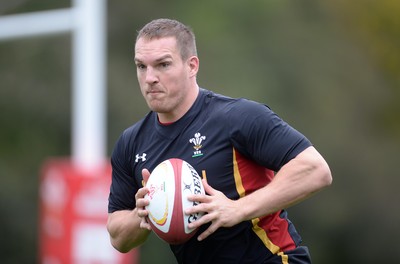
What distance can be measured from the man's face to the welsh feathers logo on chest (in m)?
0.25

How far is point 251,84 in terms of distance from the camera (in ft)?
88.5

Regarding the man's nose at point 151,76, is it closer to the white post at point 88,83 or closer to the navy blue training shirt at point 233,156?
the navy blue training shirt at point 233,156

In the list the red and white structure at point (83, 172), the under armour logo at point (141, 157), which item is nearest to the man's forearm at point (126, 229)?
the under armour logo at point (141, 157)

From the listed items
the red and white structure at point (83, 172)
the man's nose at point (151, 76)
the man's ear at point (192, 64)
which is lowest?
the red and white structure at point (83, 172)

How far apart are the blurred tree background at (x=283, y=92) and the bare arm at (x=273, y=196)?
55.5ft

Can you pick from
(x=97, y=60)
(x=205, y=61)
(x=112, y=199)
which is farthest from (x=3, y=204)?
(x=112, y=199)

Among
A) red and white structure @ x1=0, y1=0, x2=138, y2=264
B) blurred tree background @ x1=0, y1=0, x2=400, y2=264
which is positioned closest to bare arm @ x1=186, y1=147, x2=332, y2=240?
red and white structure @ x1=0, y1=0, x2=138, y2=264

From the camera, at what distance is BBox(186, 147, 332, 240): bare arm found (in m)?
7.09

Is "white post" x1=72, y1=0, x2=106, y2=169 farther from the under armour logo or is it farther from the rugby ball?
the rugby ball

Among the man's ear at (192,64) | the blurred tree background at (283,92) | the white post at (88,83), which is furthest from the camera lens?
the blurred tree background at (283,92)

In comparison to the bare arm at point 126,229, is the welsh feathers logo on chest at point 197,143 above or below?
above

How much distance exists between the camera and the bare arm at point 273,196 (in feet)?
23.3

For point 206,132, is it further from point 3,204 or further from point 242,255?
point 3,204

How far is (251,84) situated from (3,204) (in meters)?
6.42
